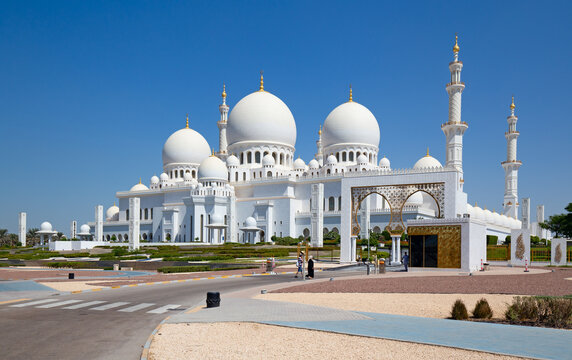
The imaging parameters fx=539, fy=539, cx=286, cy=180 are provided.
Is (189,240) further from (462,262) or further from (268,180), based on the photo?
(462,262)

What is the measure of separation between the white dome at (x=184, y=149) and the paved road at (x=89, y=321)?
67.2 metres

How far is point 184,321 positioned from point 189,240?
62.8 metres

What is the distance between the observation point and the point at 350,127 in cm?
7656

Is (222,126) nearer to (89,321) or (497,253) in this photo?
(497,253)

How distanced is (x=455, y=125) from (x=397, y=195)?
2165 cm

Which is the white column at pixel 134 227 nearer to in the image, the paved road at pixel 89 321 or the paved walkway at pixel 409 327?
the paved road at pixel 89 321

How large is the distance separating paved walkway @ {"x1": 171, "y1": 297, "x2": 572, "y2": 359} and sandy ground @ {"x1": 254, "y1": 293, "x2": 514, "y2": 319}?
110cm

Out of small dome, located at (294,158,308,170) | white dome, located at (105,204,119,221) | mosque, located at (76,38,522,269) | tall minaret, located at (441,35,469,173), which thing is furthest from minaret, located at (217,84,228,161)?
tall minaret, located at (441,35,469,173)

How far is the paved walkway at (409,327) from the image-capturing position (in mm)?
9289

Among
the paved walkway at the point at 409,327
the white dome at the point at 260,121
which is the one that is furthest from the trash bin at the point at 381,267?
the white dome at the point at 260,121

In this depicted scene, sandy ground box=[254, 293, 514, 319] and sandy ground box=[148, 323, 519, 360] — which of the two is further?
sandy ground box=[254, 293, 514, 319]

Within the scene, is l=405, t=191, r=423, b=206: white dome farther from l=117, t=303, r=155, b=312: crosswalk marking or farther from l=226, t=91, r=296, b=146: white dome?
l=117, t=303, r=155, b=312: crosswalk marking

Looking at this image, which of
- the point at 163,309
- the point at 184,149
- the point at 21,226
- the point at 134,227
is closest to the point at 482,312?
the point at 163,309

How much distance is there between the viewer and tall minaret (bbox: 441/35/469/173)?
5666cm
